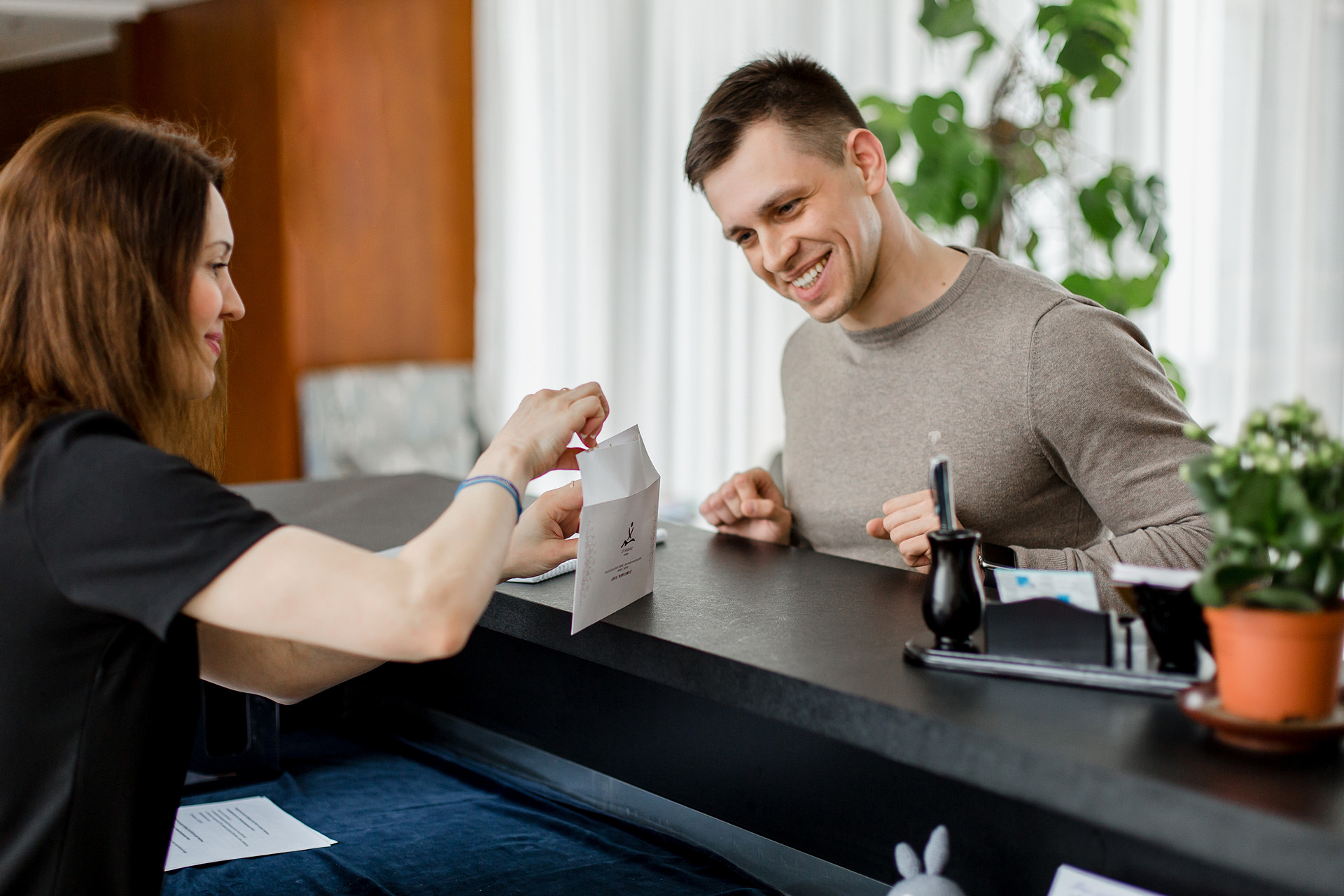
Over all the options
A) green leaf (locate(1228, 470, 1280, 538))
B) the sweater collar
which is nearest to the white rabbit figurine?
green leaf (locate(1228, 470, 1280, 538))

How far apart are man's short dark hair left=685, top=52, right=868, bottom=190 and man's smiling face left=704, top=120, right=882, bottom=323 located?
14mm

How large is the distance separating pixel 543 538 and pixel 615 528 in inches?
8.2

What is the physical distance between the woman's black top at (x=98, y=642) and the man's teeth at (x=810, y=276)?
0.97m

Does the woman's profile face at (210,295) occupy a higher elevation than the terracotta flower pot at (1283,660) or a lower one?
higher

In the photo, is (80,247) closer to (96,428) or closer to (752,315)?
(96,428)

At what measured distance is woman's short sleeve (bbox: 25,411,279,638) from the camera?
36.5 inches

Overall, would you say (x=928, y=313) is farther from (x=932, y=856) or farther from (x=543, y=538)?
(x=932, y=856)

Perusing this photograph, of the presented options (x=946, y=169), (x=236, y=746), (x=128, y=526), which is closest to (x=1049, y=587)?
(x=128, y=526)

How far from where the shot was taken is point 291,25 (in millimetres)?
4383

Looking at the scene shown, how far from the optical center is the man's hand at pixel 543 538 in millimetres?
1349

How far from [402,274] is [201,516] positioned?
4.01 m

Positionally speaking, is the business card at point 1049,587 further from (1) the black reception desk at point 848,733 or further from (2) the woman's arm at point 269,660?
(2) the woman's arm at point 269,660

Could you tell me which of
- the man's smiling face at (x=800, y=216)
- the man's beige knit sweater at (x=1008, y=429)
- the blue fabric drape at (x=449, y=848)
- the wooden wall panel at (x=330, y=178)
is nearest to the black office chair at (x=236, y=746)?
the blue fabric drape at (x=449, y=848)

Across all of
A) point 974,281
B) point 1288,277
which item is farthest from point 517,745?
point 1288,277
